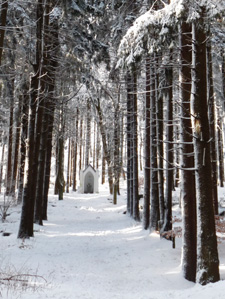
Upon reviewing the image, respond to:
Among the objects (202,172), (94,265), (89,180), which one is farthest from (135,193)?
(89,180)

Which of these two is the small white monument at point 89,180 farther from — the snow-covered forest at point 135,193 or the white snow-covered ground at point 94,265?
the white snow-covered ground at point 94,265

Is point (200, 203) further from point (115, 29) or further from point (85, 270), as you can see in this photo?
point (115, 29)

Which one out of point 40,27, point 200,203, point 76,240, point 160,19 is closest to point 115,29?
point 40,27

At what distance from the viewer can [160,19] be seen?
6129 millimetres

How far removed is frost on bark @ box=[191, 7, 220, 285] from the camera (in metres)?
5.16

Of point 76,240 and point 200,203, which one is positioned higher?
point 200,203

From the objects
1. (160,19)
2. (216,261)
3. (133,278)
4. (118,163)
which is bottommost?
(133,278)

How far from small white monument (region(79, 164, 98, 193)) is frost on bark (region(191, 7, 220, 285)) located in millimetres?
25129

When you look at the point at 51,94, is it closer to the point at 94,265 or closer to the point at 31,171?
the point at 31,171

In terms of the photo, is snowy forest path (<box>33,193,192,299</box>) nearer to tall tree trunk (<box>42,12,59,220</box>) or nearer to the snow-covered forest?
the snow-covered forest

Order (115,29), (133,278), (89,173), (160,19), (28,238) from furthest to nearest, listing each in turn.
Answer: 1. (89,173)
2. (115,29)
3. (28,238)
4. (133,278)
5. (160,19)

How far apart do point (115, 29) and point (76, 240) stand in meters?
9.69

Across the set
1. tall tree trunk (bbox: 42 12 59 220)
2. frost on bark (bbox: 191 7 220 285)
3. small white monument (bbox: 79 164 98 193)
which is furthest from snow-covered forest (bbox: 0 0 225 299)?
small white monument (bbox: 79 164 98 193)

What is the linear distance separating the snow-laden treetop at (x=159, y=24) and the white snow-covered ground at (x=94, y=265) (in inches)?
188
